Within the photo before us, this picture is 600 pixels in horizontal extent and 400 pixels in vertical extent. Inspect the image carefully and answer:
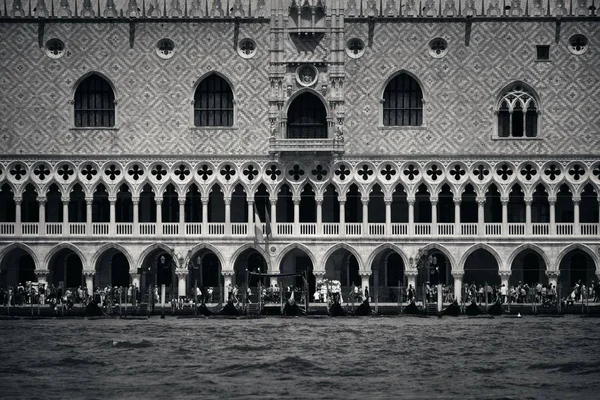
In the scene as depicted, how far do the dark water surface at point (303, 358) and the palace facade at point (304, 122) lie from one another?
670 centimetres

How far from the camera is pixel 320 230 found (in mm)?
71062

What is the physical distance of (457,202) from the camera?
70.8 m

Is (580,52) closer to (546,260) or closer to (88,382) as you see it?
(546,260)

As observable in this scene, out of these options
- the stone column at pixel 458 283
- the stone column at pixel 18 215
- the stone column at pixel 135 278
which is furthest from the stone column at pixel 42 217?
the stone column at pixel 458 283

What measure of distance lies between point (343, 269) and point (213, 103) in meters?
7.46

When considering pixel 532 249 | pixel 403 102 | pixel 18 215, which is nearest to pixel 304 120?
pixel 403 102

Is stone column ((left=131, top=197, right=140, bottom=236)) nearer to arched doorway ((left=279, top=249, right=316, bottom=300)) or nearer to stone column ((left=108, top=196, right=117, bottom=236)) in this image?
stone column ((left=108, top=196, right=117, bottom=236))

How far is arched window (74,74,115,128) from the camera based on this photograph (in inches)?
2820

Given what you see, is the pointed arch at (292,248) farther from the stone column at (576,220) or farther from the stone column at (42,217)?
the stone column at (576,220)

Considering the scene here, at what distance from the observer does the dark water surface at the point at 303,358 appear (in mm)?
46719

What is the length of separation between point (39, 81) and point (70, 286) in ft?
24.3

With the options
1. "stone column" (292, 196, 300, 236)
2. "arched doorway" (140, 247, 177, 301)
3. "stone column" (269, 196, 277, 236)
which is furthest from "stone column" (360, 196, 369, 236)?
"arched doorway" (140, 247, 177, 301)

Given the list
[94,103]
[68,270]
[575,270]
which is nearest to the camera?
[94,103]

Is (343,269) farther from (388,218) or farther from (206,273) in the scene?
Answer: (206,273)
